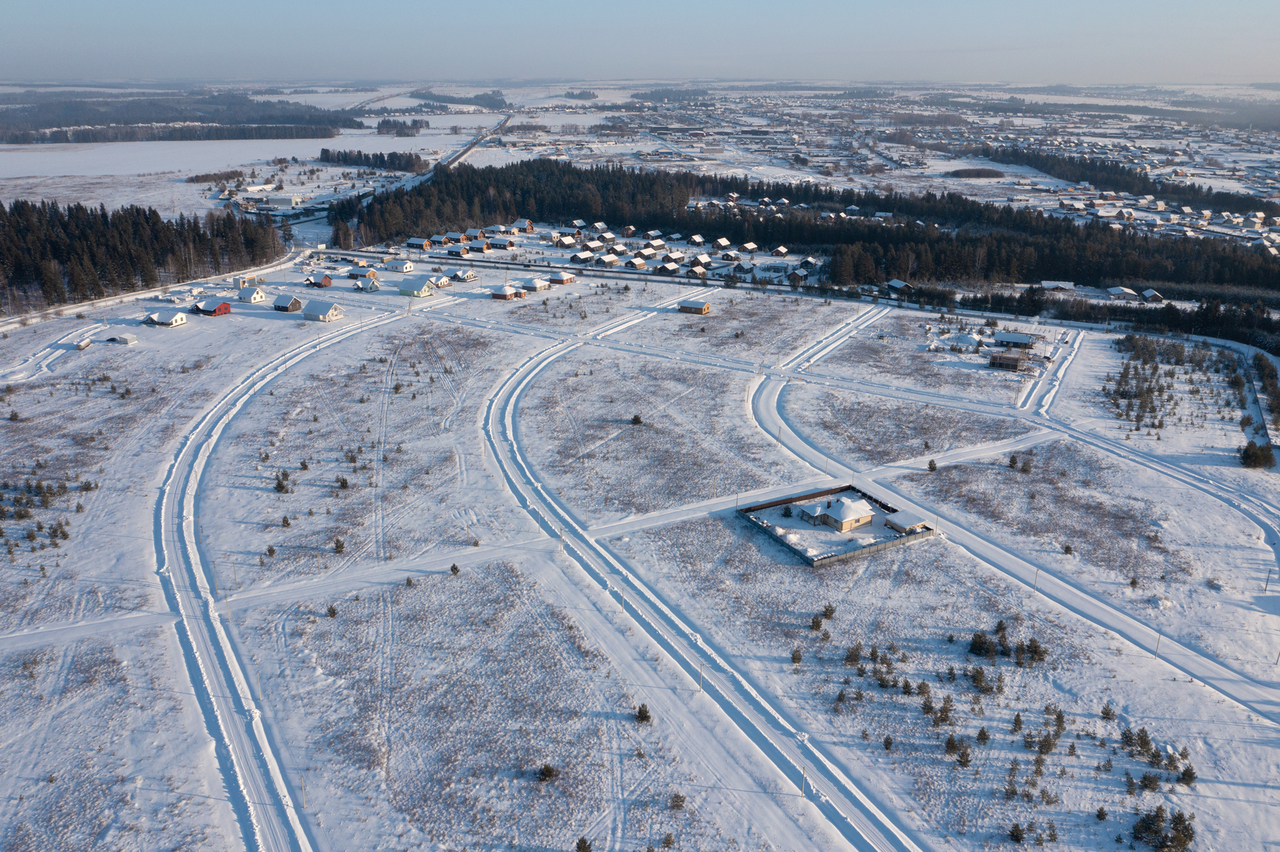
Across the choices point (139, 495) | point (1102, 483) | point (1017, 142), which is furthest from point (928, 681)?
point (1017, 142)

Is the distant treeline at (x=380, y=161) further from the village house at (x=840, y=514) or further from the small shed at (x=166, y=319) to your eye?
the village house at (x=840, y=514)

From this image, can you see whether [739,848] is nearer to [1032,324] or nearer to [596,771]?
[596,771]

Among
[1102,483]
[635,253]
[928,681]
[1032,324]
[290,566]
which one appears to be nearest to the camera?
[928,681]

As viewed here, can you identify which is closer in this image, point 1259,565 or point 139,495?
point 1259,565

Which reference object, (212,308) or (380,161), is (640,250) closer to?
(212,308)

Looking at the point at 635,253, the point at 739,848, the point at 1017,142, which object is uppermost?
the point at 1017,142

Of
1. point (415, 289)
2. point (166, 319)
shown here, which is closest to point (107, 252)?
point (166, 319)
